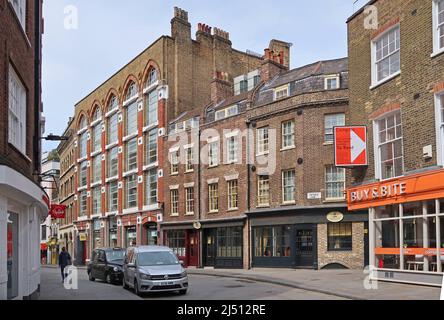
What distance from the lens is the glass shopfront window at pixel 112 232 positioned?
5009 centimetres

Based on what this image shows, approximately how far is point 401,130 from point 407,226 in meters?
3.17

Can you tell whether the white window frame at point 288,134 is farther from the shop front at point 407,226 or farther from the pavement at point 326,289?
the shop front at point 407,226

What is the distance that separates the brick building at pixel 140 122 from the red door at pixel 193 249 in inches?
156

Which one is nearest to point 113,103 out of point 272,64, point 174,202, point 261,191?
point 174,202

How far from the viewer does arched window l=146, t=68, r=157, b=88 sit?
45.1 metres

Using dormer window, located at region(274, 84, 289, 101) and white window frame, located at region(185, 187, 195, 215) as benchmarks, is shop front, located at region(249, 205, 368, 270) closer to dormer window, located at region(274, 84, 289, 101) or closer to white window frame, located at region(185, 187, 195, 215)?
dormer window, located at region(274, 84, 289, 101)

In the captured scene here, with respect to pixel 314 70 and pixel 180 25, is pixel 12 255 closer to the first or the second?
pixel 314 70

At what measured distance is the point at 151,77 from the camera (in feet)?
151

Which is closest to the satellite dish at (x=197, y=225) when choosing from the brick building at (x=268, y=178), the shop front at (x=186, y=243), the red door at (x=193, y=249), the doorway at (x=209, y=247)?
the brick building at (x=268, y=178)

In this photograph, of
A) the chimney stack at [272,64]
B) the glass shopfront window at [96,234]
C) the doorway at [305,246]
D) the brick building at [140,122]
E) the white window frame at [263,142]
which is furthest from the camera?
the glass shopfront window at [96,234]

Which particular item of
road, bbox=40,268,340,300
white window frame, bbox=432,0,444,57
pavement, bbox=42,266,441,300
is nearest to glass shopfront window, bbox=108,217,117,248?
pavement, bbox=42,266,441,300

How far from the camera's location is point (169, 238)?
132 feet

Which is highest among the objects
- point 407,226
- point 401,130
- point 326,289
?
point 401,130

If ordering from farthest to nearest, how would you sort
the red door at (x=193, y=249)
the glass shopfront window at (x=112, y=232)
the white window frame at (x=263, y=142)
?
the glass shopfront window at (x=112, y=232) → the red door at (x=193, y=249) → the white window frame at (x=263, y=142)
